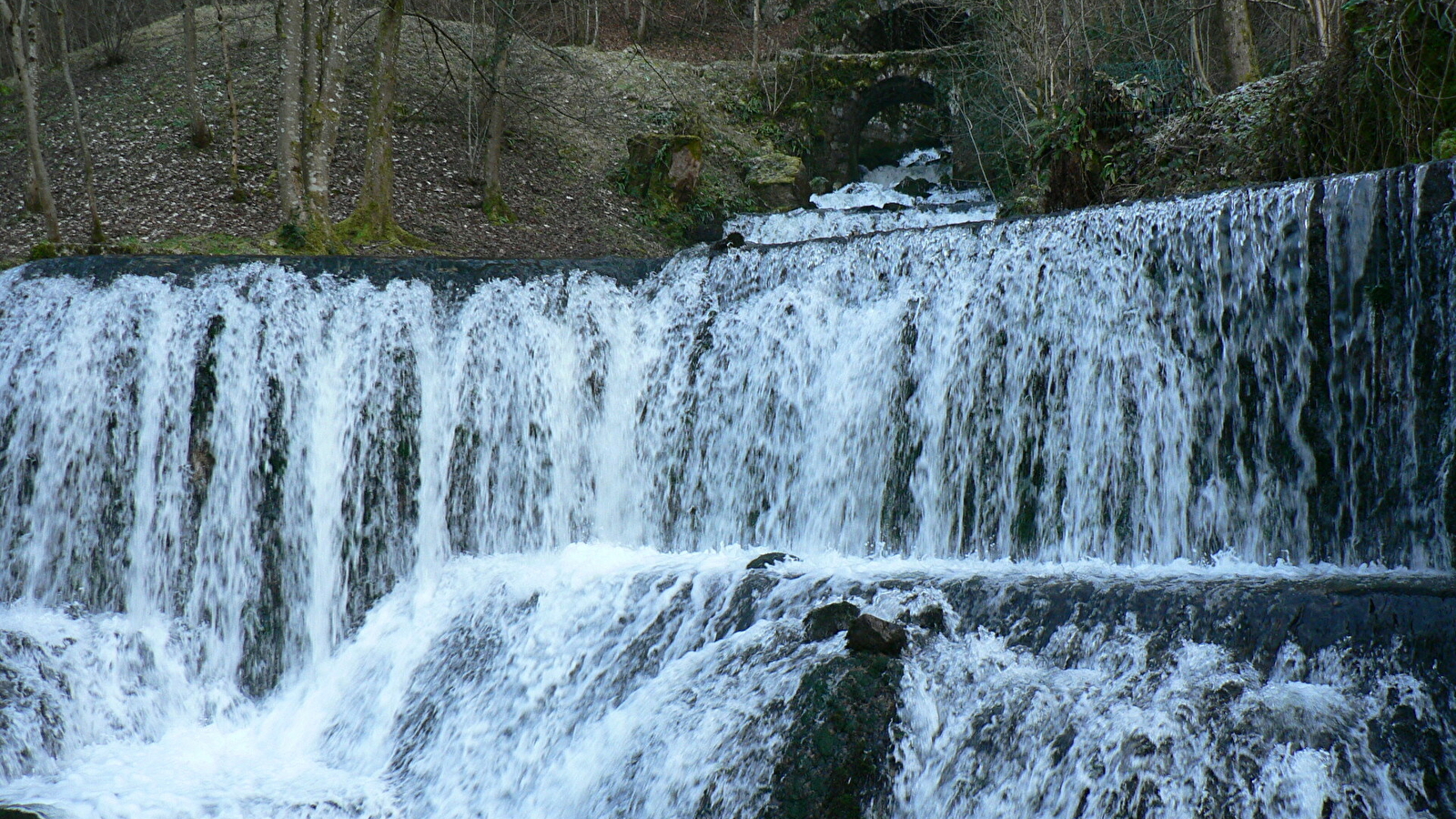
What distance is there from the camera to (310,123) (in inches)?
453

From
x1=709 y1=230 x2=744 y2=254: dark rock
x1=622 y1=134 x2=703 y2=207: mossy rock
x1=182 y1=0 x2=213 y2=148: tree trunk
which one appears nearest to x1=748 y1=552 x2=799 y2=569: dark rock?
x1=709 y1=230 x2=744 y2=254: dark rock

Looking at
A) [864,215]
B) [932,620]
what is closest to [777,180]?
[864,215]

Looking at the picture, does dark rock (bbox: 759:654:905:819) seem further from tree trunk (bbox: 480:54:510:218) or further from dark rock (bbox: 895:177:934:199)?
dark rock (bbox: 895:177:934:199)

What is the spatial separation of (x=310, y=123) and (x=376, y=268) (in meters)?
3.95

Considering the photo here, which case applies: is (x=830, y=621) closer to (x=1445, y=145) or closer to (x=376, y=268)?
(x=1445, y=145)

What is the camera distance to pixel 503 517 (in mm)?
8219

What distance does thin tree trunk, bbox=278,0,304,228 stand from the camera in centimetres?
1108

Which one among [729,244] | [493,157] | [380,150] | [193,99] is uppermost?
[193,99]

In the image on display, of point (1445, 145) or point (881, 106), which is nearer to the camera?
point (1445, 145)

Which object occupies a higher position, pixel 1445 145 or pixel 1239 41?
pixel 1239 41

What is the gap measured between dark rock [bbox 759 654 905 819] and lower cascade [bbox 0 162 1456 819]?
0.02 meters

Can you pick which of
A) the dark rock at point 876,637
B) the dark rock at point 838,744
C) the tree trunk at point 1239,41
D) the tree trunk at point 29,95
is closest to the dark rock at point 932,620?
the dark rock at point 876,637

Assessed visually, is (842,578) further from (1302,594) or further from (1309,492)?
(1309,492)

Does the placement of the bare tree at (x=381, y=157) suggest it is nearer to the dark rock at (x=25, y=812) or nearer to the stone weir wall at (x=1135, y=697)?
the dark rock at (x=25, y=812)
